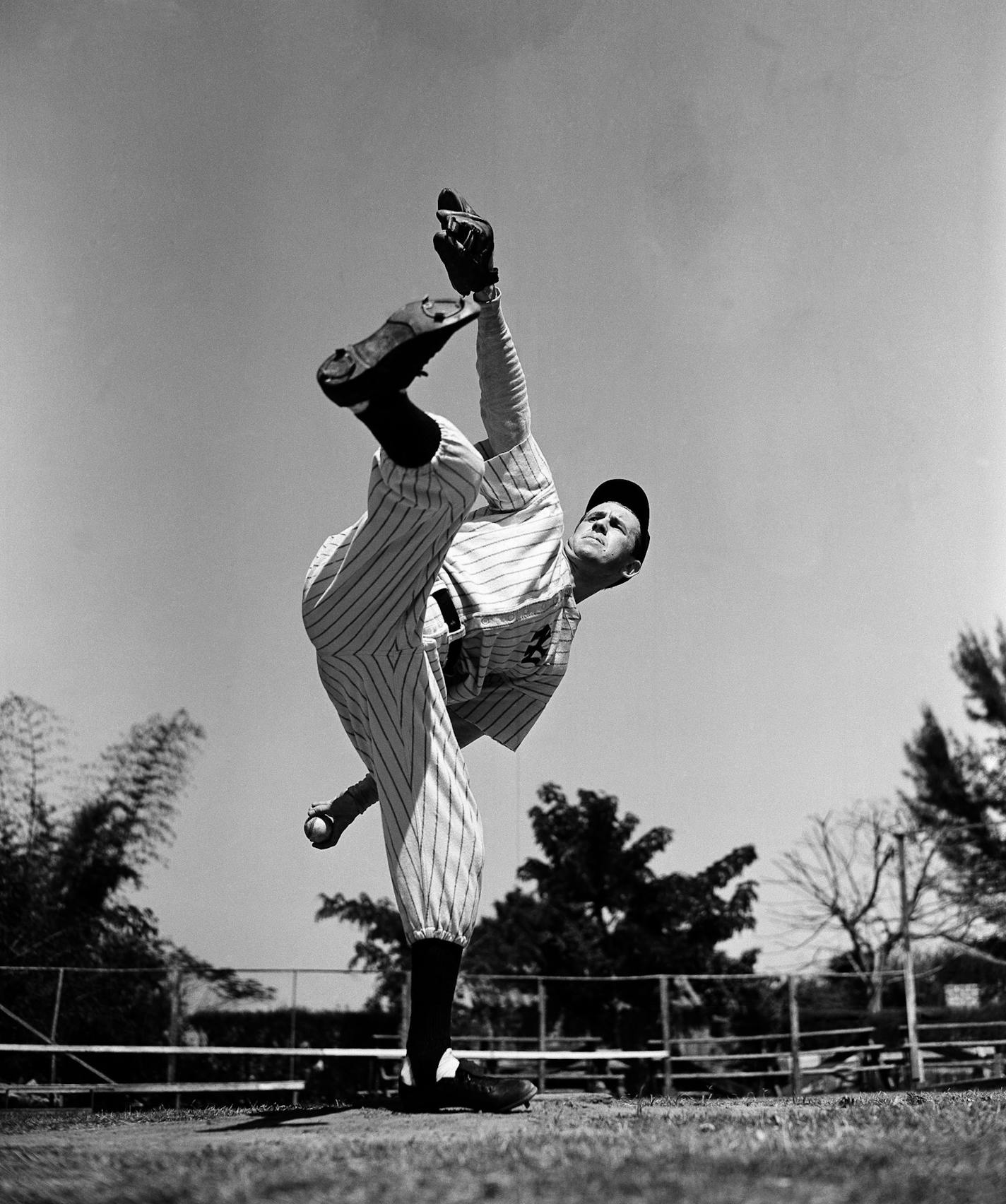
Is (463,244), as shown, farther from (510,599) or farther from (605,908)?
(605,908)

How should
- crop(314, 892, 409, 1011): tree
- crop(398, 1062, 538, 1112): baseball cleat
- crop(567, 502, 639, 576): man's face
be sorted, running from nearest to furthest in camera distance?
crop(398, 1062, 538, 1112): baseball cleat < crop(567, 502, 639, 576): man's face < crop(314, 892, 409, 1011): tree

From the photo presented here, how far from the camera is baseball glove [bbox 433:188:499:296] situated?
3188mm

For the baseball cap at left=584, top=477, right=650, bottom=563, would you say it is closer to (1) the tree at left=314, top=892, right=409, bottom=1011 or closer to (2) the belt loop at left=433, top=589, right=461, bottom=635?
(2) the belt loop at left=433, top=589, right=461, bottom=635

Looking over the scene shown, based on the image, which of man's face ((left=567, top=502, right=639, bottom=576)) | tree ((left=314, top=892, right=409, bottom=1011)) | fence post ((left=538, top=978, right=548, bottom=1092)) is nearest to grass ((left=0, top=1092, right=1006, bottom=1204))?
man's face ((left=567, top=502, right=639, bottom=576))

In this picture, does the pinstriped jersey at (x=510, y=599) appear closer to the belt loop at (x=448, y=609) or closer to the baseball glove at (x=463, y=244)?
the belt loop at (x=448, y=609)

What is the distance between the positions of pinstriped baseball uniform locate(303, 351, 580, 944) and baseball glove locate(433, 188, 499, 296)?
152mm

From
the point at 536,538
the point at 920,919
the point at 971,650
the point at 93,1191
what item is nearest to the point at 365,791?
the point at 536,538

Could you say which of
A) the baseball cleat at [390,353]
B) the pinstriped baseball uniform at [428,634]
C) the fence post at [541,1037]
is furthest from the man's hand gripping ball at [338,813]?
the fence post at [541,1037]

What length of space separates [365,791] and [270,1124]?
0.97m

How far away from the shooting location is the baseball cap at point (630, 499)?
12.2ft

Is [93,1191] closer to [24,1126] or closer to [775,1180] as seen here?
[775,1180]

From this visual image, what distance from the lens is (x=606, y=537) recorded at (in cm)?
355

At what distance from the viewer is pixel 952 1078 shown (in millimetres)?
13438

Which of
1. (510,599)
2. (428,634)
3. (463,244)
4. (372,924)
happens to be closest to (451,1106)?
(428,634)
